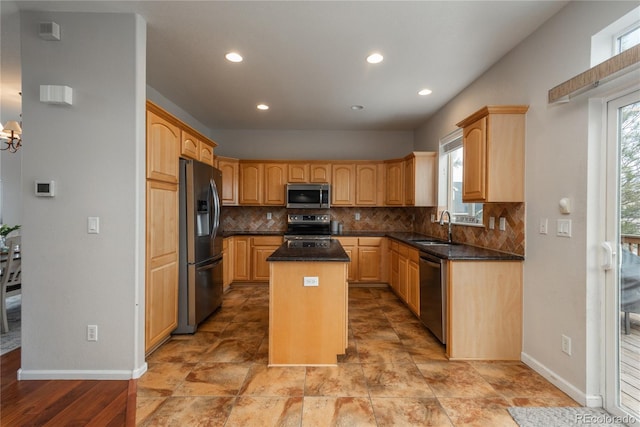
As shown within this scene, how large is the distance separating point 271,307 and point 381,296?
2.50 meters

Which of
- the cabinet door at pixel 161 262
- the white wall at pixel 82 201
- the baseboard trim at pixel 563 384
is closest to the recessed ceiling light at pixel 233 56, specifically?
the white wall at pixel 82 201

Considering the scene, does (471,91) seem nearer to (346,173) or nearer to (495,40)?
(495,40)

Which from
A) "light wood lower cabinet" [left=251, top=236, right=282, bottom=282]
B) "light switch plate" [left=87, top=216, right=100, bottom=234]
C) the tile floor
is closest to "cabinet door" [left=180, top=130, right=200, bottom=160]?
"light switch plate" [left=87, top=216, right=100, bottom=234]

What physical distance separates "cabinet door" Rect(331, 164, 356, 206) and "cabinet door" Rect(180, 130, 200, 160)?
247cm

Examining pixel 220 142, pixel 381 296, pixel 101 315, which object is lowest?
pixel 381 296

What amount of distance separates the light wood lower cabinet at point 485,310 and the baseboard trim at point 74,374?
8.63ft

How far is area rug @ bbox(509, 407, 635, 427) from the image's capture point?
1725 mm

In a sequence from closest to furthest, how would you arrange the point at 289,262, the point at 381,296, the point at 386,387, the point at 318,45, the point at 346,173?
1. the point at 386,387
2. the point at 289,262
3. the point at 318,45
4. the point at 381,296
5. the point at 346,173

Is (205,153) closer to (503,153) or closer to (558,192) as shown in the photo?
(503,153)

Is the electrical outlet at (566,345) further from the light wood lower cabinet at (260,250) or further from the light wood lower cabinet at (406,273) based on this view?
the light wood lower cabinet at (260,250)

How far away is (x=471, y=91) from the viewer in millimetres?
3320

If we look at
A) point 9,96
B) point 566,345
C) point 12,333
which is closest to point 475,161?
point 566,345

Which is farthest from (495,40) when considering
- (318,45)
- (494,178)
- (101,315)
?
(101,315)

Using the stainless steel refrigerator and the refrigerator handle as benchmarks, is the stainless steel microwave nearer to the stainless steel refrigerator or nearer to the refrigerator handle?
the refrigerator handle
